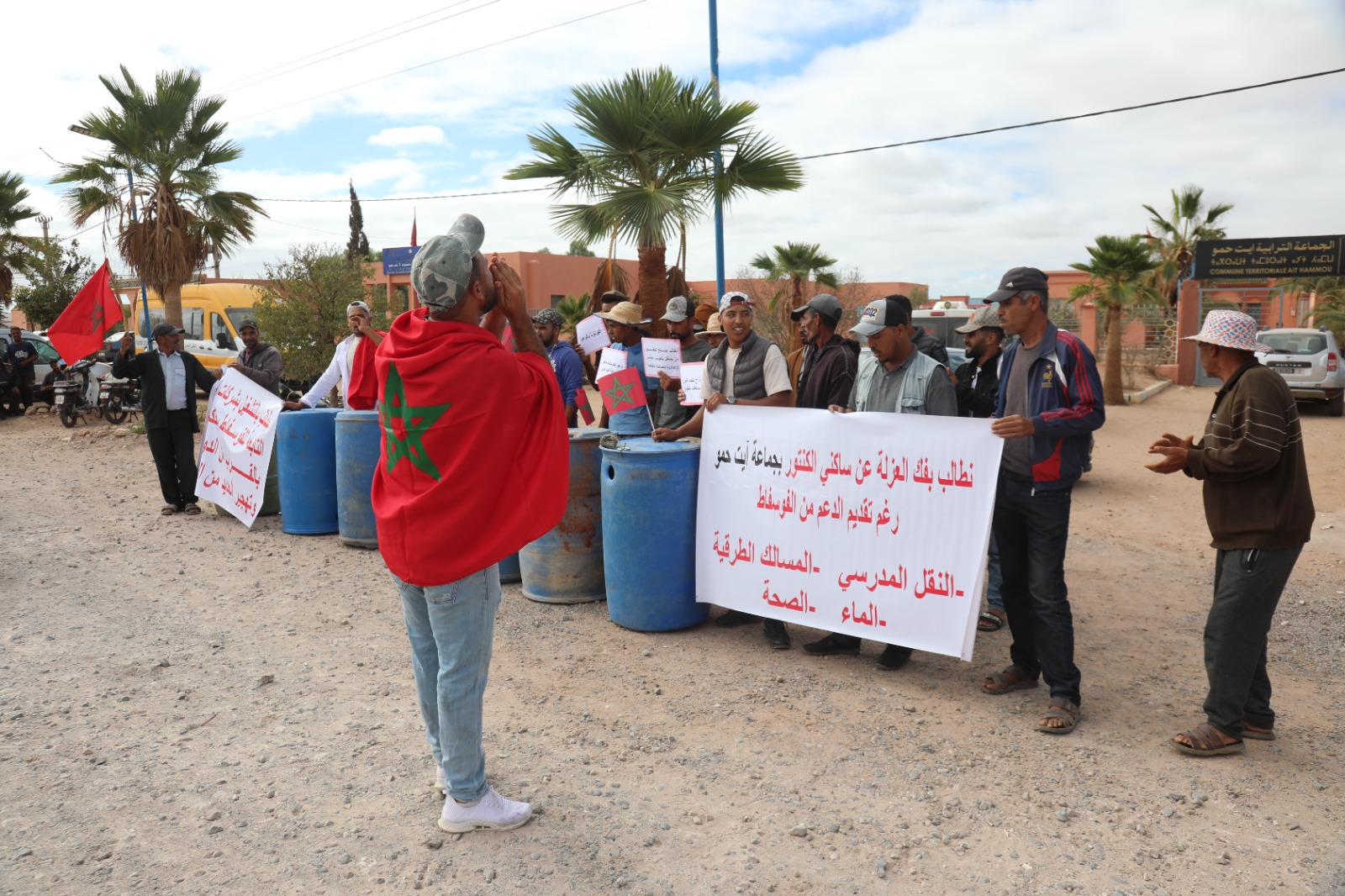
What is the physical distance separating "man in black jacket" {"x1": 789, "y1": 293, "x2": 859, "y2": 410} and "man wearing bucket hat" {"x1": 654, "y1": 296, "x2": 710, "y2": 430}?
33.5 inches

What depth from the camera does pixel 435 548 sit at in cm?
309

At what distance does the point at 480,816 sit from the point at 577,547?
2776 millimetres

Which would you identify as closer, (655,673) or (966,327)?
(655,673)

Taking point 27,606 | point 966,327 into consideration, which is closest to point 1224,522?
point 966,327

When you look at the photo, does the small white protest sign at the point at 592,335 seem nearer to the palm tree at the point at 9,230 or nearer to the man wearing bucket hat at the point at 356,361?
the man wearing bucket hat at the point at 356,361

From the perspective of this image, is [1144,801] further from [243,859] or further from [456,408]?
[243,859]

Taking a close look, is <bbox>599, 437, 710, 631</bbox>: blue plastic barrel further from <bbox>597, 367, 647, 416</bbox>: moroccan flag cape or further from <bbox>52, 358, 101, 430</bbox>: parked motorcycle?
<bbox>52, 358, 101, 430</bbox>: parked motorcycle

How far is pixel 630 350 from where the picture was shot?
6.91m

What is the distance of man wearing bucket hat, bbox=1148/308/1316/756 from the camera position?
3658 mm

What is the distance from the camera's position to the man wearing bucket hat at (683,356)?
20.8 ft

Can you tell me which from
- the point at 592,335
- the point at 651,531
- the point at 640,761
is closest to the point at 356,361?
the point at 592,335

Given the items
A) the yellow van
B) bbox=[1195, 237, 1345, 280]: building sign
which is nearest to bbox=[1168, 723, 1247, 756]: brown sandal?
the yellow van

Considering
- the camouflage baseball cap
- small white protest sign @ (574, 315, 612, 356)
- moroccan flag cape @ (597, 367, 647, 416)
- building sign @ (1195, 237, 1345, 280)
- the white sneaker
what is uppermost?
building sign @ (1195, 237, 1345, 280)

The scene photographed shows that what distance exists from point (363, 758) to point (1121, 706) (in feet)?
11.1
